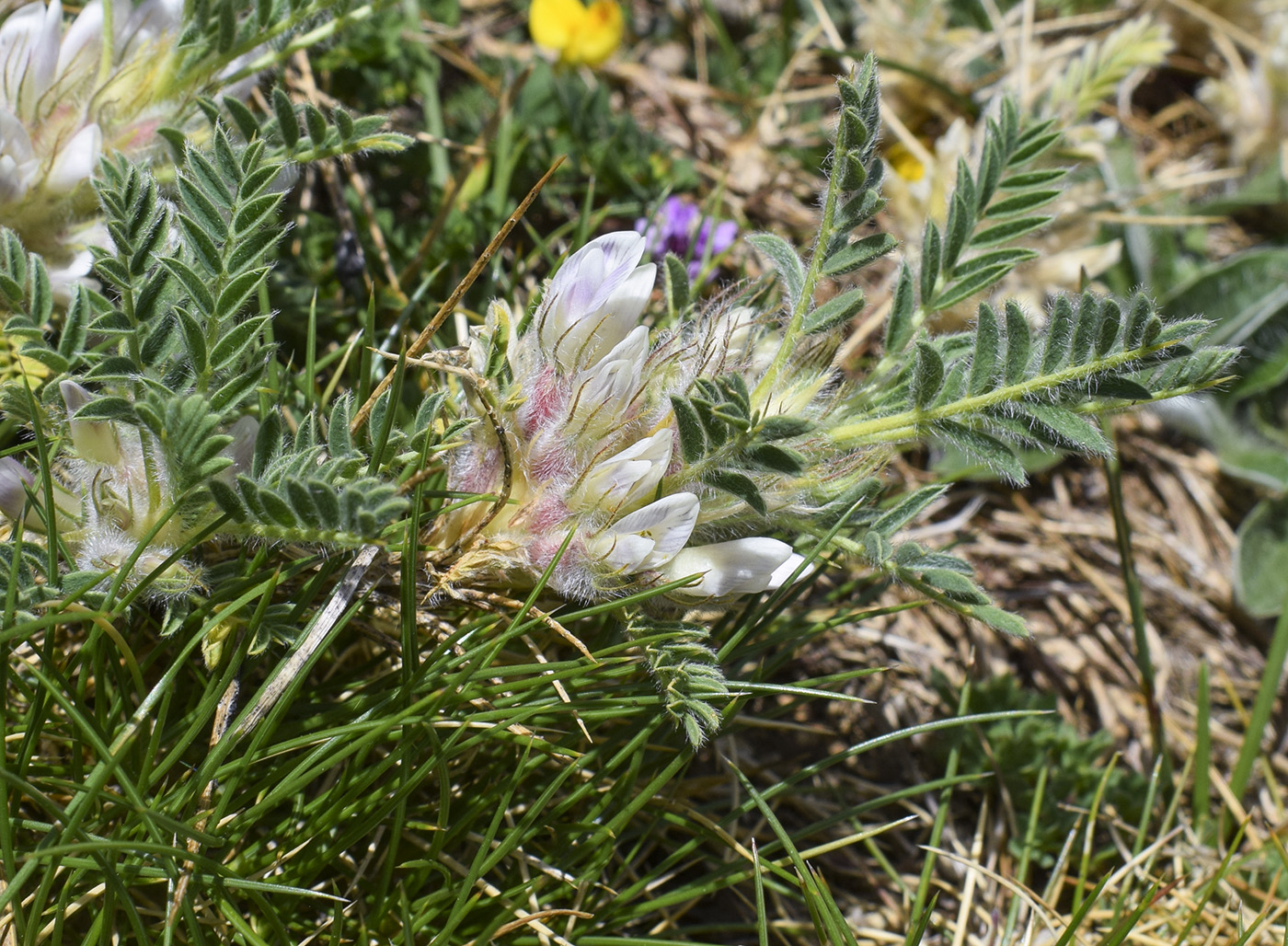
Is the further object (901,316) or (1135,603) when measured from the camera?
(1135,603)

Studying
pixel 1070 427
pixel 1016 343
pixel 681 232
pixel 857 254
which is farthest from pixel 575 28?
pixel 1070 427

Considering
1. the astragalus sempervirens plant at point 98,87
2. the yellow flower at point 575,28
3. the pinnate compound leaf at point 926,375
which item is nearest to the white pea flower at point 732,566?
the pinnate compound leaf at point 926,375

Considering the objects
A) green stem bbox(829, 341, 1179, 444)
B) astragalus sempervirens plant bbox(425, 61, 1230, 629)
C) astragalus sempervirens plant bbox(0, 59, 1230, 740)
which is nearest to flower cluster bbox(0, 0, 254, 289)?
astragalus sempervirens plant bbox(0, 59, 1230, 740)

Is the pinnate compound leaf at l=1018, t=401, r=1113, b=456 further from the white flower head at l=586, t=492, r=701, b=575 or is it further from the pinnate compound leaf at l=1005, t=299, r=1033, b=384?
the white flower head at l=586, t=492, r=701, b=575

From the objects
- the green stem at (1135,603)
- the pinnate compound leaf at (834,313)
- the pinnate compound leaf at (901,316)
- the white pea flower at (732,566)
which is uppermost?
the pinnate compound leaf at (834,313)

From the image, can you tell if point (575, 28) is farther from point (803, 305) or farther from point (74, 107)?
point (803, 305)

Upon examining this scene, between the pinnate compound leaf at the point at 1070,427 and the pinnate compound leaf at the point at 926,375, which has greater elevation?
the pinnate compound leaf at the point at 926,375

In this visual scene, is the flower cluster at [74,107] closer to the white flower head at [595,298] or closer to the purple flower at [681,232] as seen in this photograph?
the white flower head at [595,298]
